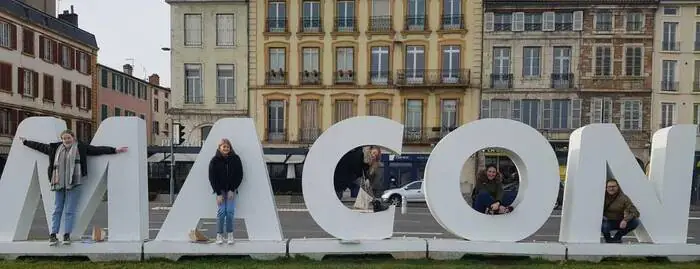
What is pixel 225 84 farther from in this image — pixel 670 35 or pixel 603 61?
pixel 670 35

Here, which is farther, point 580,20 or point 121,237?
point 580,20

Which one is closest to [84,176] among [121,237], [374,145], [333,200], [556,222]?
[121,237]

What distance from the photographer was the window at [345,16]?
31.9 metres

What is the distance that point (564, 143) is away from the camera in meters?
31.1

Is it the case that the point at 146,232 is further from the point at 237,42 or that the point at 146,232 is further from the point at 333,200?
the point at 237,42

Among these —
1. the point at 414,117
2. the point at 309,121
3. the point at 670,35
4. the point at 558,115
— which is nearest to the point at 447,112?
the point at 414,117

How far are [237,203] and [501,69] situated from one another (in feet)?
83.9

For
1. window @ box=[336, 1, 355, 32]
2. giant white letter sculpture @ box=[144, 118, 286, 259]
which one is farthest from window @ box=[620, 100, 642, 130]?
giant white letter sculpture @ box=[144, 118, 286, 259]

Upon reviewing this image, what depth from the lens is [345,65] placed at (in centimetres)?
3212

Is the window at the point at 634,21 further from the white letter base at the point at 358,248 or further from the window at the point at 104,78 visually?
the window at the point at 104,78

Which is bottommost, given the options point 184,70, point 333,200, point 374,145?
point 333,200

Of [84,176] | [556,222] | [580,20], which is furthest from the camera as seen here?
[580,20]

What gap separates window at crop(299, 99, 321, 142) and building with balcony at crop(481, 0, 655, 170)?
9.44 meters

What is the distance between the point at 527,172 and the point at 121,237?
627 centimetres
